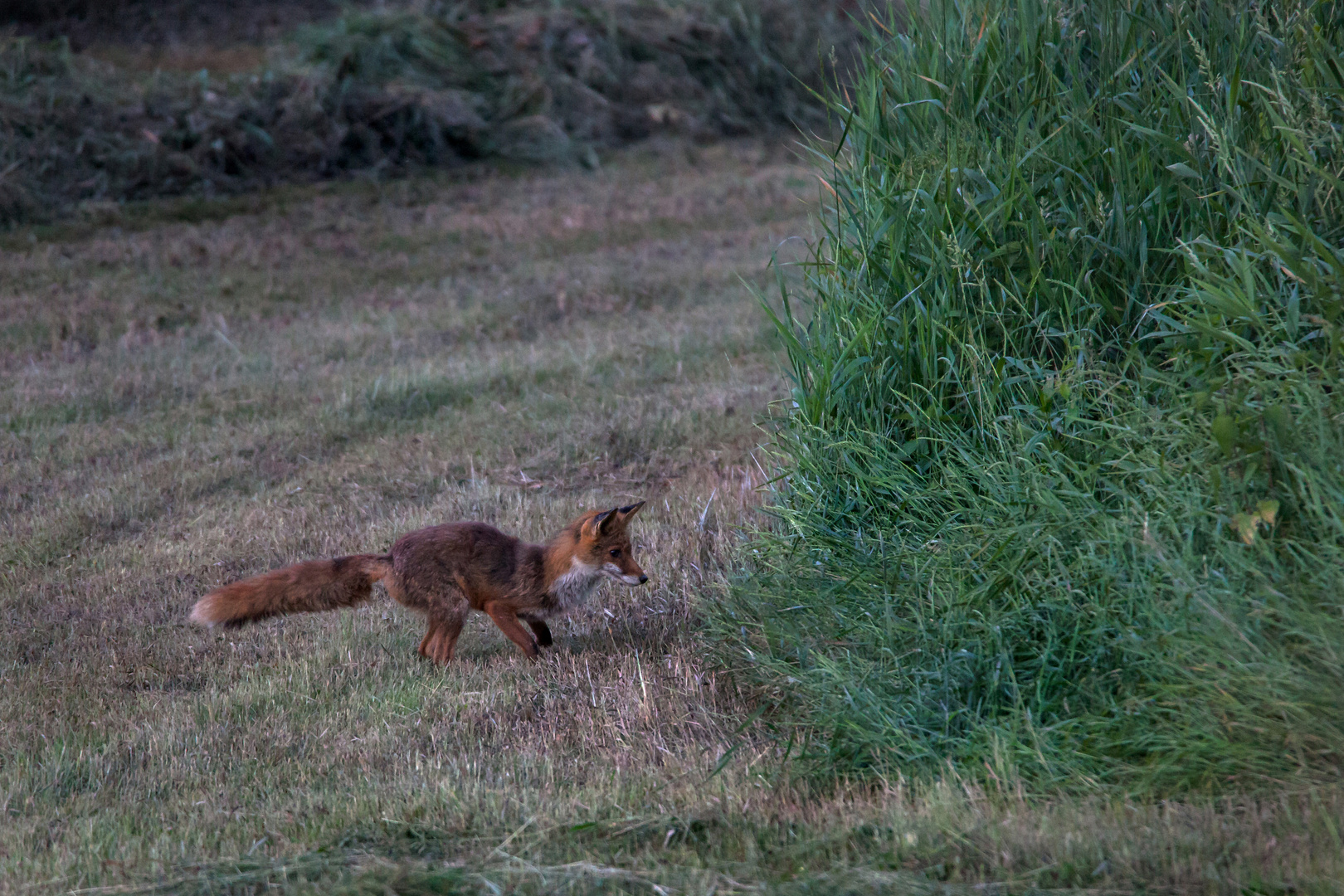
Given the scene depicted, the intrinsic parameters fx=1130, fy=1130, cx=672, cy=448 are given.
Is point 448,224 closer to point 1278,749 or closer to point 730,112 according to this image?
point 730,112

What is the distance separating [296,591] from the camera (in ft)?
18.3

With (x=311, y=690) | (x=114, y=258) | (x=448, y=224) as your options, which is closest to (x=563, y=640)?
(x=311, y=690)

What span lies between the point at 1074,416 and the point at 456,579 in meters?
3.08

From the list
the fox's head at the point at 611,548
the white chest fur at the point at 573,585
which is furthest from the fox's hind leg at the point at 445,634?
the fox's head at the point at 611,548

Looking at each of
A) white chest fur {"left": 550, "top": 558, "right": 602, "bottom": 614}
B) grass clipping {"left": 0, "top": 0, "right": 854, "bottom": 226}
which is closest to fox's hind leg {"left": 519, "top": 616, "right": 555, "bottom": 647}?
white chest fur {"left": 550, "top": 558, "right": 602, "bottom": 614}

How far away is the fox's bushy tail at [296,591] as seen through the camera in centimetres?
549

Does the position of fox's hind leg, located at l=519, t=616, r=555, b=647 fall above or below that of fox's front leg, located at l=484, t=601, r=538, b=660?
below

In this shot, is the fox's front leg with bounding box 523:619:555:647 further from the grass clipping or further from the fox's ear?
the grass clipping

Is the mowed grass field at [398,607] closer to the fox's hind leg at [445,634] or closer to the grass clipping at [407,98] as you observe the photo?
the fox's hind leg at [445,634]

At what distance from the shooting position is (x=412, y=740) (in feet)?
15.6

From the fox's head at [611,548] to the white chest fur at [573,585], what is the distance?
5 cm

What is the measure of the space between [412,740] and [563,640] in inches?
57.3

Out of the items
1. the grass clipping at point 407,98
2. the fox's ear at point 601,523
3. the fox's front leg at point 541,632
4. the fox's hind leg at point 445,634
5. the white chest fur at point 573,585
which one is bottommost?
the grass clipping at point 407,98

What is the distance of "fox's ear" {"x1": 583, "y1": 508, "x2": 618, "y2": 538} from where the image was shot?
5.55 meters
